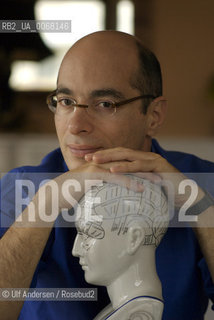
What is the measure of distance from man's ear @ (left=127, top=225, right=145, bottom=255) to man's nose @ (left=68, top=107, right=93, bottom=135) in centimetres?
22

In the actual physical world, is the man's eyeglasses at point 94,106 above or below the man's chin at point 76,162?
above

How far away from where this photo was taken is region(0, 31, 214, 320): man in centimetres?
73

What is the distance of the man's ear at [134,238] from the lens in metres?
0.66

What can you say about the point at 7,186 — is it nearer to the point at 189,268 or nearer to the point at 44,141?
the point at 189,268

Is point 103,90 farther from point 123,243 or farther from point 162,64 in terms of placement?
point 162,64

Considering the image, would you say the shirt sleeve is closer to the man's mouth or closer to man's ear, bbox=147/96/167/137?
the man's mouth

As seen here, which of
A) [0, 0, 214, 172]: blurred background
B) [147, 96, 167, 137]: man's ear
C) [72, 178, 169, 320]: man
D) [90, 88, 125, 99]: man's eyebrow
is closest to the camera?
[72, 178, 169, 320]: man

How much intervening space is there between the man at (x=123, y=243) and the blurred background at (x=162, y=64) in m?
2.28

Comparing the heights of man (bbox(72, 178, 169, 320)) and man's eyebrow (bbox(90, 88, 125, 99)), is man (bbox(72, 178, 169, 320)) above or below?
below

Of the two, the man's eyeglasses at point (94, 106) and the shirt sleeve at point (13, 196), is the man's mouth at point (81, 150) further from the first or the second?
the shirt sleeve at point (13, 196)

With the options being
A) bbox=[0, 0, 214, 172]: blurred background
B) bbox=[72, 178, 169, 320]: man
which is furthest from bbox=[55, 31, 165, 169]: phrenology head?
bbox=[0, 0, 214, 172]: blurred background

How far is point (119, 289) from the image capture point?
0.67 m

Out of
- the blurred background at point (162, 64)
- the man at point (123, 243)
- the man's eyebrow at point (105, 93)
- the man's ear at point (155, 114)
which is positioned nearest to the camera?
the man at point (123, 243)

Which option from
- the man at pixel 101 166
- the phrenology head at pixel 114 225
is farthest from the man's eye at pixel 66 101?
the phrenology head at pixel 114 225
